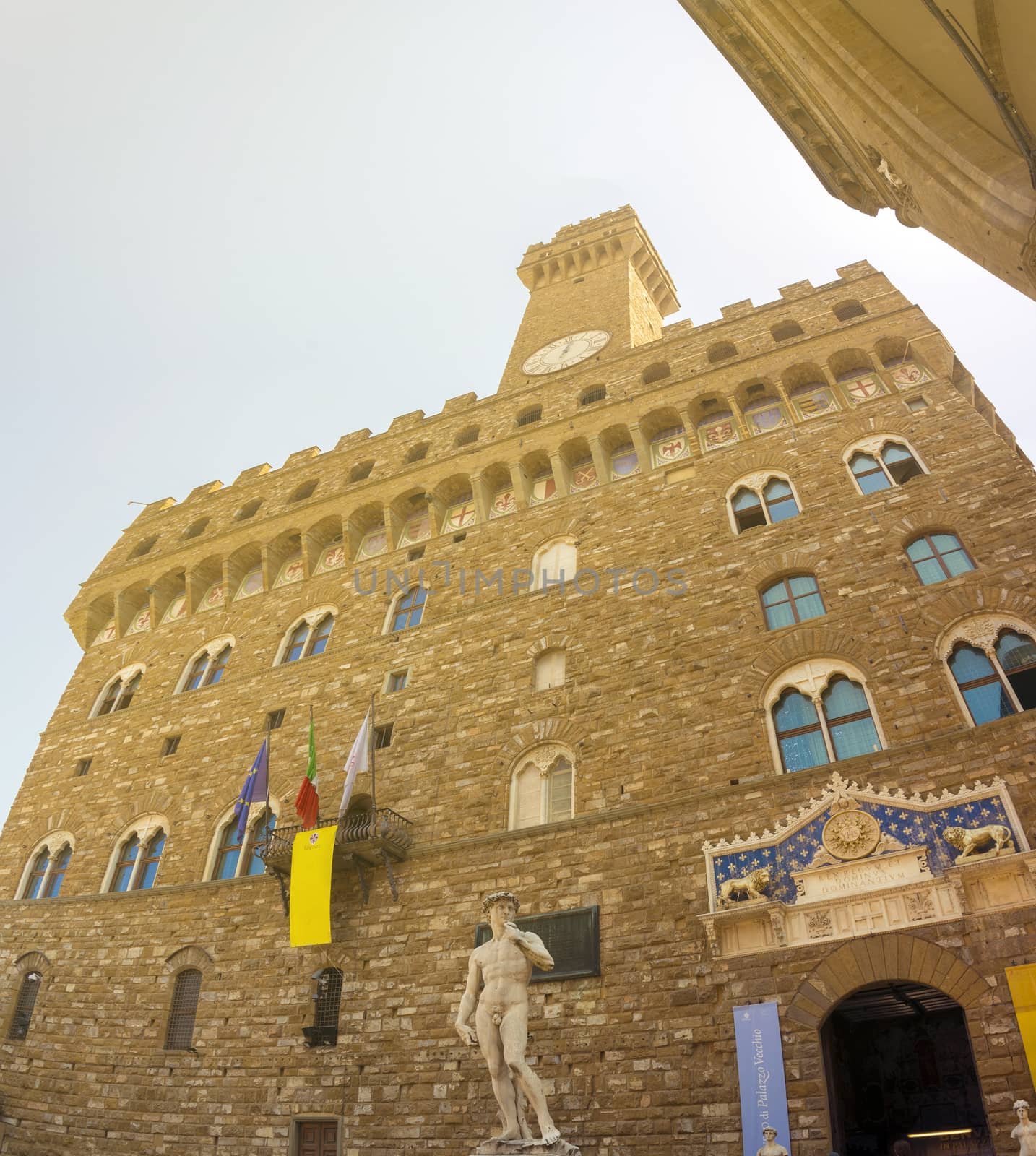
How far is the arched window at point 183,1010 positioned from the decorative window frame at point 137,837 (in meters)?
2.34

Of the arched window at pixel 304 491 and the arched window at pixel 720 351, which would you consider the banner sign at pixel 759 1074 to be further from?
the arched window at pixel 304 491

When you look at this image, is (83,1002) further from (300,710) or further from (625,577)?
(625,577)

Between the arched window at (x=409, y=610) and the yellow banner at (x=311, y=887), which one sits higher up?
the arched window at (x=409, y=610)

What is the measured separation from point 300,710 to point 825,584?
9197mm

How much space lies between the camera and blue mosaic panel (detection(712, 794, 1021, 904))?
9.16 metres

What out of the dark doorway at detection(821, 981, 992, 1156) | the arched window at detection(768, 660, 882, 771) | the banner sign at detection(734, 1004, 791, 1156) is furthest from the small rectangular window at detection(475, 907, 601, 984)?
the arched window at detection(768, 660, 882, 771)

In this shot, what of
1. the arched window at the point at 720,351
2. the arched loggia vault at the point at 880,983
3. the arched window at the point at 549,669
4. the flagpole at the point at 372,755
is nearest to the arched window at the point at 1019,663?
the arched loggia vault at the point at 880,983

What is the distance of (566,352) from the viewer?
21.8 metres

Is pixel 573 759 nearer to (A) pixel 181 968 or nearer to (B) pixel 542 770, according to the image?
(B) pixel 542 770

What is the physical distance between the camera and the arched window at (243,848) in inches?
553

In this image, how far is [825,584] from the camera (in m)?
12.4

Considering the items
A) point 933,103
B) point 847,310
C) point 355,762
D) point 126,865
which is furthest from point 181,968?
point 847,310

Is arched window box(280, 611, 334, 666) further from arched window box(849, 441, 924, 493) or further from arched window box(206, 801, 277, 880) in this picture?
arched window box(849, 441, 924, 493)

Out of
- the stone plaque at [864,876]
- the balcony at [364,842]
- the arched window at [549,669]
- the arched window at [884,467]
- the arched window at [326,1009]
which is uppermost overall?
the arched window at [884,467]
